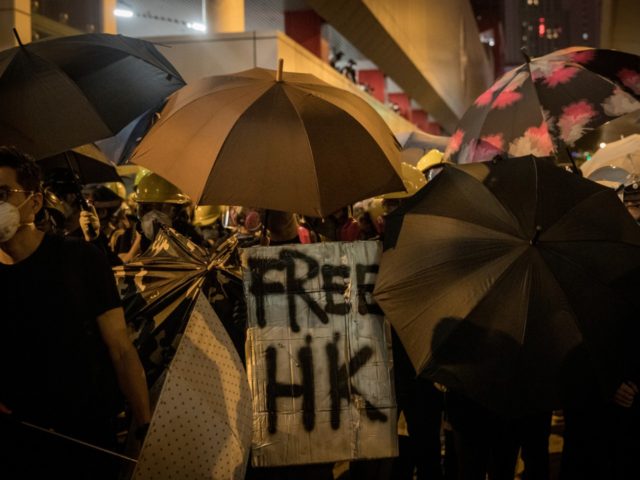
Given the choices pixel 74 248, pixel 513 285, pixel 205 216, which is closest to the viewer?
pixel 74 248

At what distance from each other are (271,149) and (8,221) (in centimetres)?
136

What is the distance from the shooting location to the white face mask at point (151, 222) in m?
5.41

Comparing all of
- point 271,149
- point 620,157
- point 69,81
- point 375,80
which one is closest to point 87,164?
point 69,81

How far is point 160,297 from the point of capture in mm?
4230

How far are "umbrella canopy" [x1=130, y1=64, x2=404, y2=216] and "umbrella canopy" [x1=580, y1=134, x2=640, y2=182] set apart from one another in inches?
127

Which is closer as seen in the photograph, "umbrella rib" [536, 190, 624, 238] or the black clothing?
"umbrella rib" [536, 190, 624, 238]

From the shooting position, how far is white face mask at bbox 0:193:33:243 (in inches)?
120

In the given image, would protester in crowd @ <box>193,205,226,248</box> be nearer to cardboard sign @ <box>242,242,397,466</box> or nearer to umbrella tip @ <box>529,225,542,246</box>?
cardboard sign @ <box>242,242,397,466</box>

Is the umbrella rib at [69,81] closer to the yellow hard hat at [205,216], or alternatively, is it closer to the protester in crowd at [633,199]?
the protester in crowd at [633,199]

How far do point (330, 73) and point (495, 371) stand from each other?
1453 centimetres

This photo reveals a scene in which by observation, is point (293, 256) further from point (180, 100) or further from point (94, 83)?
point (94, 83)

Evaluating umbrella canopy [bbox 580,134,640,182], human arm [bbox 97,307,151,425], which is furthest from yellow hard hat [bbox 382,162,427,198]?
human arm [bbox 97,307,151,425]

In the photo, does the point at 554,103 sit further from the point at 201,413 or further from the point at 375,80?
the point at 375,80

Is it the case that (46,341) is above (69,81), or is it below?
below
